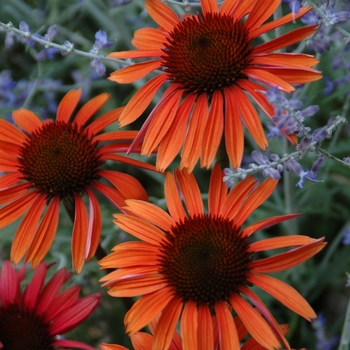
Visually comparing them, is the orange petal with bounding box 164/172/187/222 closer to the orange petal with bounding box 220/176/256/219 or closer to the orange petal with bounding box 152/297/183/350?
the orange petal with bounding box 220/176/256/219

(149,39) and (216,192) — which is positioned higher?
(149,39)

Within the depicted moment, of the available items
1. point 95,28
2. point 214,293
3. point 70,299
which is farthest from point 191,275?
point 95,28

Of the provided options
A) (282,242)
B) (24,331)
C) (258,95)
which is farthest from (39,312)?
(258,95)

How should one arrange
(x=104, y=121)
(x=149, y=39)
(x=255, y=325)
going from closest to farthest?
(x=255, y=325) < (x=149, y=39) < (x=104, y=121)

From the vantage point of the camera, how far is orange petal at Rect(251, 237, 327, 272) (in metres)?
1.37

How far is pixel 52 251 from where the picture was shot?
8.26 feet

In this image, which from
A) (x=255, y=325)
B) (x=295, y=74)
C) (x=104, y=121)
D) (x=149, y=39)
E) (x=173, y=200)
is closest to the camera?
(x=255, y=325)

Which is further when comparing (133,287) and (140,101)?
(140,101)

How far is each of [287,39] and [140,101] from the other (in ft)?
1.16

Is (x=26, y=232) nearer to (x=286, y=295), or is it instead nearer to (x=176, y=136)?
(x=176, y=136)

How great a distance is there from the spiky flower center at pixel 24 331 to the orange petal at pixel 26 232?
15cm

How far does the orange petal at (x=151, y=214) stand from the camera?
1.51 m

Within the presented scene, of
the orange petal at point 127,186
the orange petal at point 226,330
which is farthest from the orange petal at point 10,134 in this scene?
the orange petal at point 226,330

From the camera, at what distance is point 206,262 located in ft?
4.62
